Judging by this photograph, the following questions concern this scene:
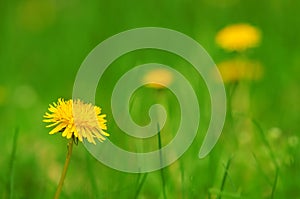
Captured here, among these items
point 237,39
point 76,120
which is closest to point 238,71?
point 237,39

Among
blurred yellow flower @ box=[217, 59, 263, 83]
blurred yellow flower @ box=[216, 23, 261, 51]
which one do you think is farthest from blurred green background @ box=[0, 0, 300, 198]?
blurred yellow flower @ box=[216, 23, 261, 51]

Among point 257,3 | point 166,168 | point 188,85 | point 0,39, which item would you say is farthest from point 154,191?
point 257,3

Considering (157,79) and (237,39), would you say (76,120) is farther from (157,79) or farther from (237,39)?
(237,39)

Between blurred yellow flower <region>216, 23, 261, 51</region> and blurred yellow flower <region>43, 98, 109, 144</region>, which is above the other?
blurred yellow flower <region>216, 23, 261, 51</region>

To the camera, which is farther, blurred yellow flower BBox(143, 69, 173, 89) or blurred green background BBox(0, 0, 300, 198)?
blurred yellow flower BBox(143, 69, 173, 89)

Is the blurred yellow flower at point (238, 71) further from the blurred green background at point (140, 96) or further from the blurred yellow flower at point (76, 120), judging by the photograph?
the blurred yellow flower at point (76, 120)

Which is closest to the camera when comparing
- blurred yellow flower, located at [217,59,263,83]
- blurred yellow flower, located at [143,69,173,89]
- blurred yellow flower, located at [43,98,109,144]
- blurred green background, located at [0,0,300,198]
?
blurred yellow flower, located at [43,98,109,144]

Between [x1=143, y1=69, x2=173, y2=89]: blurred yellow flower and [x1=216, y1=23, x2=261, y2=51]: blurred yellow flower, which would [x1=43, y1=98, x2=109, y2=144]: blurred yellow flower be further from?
[x1=216, y1=23, x2=261, y2=51]: blurred yellow flower
